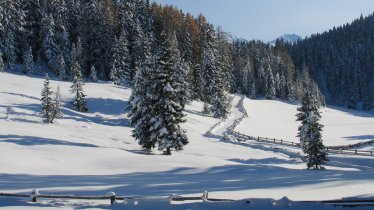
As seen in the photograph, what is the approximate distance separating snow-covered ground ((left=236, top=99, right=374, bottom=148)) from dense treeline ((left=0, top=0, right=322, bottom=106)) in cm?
777

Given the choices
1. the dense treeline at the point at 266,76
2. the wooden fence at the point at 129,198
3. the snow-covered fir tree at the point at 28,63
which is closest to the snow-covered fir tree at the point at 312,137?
the wooden fence at the point at 129,198

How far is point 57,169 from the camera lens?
30.0m

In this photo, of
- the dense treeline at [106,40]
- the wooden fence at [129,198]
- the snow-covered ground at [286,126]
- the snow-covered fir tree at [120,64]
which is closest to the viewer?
the wooden fence at [129,198]

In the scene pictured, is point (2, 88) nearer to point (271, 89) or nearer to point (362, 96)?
point (271, 89)

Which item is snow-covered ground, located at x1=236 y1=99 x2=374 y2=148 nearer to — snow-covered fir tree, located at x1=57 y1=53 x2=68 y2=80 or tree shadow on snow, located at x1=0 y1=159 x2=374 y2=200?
snow-covered fir tree, located at x1=57 y1=53 x2=68 y2=80

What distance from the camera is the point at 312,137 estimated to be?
1634 inches

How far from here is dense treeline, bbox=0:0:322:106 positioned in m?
87.4

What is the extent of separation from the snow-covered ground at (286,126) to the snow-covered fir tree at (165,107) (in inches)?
1149

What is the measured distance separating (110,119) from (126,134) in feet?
34.8

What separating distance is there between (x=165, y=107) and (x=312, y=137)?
14123mm

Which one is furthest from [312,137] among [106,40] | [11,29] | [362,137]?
[11,29]

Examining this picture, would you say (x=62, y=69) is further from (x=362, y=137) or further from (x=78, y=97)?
(x=362, y=137)

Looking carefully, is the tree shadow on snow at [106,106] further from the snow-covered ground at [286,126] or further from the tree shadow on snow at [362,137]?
the tree shadow on snow at [362,137]

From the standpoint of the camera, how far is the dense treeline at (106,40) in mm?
87375
